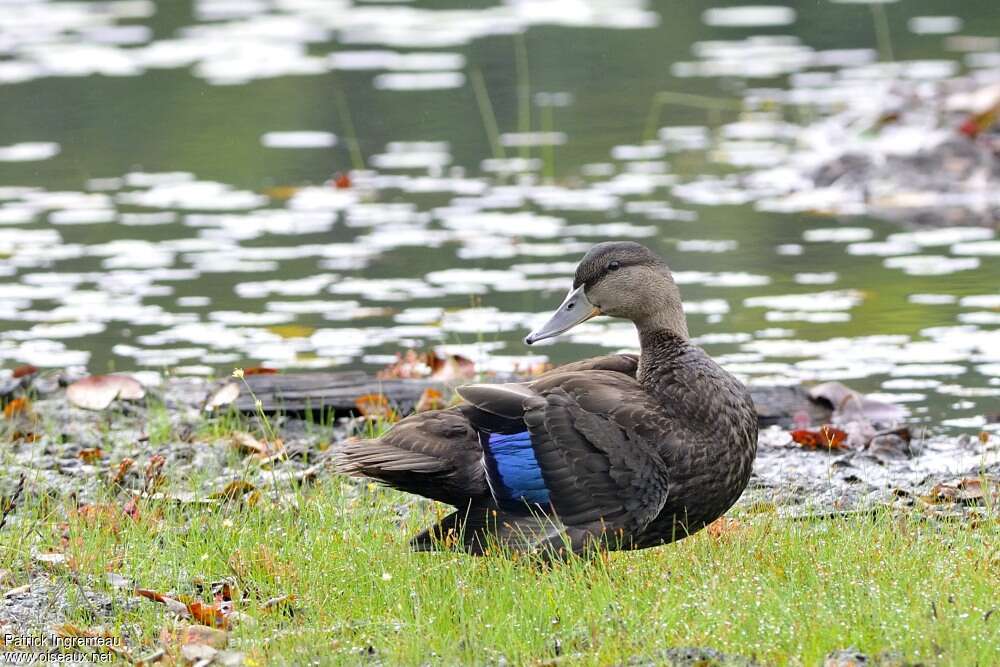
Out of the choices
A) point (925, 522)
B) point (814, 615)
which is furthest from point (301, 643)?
point (925, 522)

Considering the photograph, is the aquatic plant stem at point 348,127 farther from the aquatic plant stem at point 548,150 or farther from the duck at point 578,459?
the duck at point 578,459

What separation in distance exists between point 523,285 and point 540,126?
550 cm

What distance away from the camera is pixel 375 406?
25.6 ft

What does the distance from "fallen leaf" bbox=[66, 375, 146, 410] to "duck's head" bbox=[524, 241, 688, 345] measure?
3.04 meters

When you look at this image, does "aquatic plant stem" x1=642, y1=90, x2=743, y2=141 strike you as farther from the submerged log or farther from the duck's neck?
the duck's neck

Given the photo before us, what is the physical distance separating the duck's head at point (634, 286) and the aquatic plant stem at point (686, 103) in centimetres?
953

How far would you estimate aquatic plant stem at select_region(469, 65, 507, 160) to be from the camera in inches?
566

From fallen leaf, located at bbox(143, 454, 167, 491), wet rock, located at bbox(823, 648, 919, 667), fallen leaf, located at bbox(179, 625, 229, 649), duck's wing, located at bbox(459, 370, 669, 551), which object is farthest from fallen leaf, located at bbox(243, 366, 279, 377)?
wet rock, located at bbox(823, 648, 919, 667)

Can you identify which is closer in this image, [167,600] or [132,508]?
[167,600]

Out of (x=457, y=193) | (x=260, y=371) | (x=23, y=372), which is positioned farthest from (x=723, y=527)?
(x=457, y=193)

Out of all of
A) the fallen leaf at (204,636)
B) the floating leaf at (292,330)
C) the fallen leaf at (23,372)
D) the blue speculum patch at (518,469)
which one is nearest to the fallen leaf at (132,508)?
the fallen leaf at (204,636)

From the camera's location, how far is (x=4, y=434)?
7676 mm

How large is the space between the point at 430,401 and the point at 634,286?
2116 millimetres

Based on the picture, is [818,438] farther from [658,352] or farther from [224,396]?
[224,396]
